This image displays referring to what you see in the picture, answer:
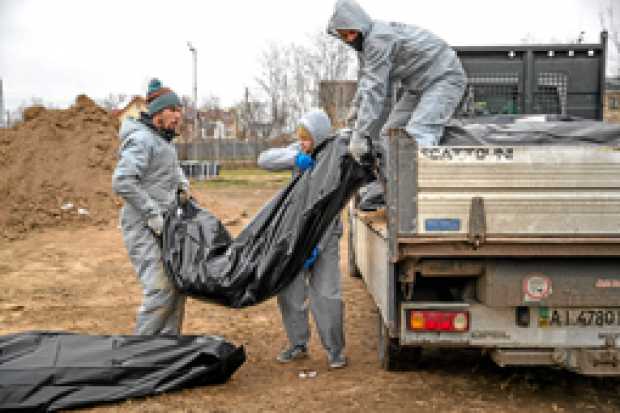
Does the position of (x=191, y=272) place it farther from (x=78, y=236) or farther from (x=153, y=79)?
(x=78, y=236)

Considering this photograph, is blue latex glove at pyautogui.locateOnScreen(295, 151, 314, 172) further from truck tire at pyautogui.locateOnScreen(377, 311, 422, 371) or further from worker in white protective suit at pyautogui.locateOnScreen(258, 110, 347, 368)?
truck tire at pyautogui.locateOnScreen(377, 311, 422, 371)

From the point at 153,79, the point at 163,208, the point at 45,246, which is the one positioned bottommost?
the point at 45,246

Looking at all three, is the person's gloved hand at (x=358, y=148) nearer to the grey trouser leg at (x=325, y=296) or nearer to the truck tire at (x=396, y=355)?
the grey trouser leg at (x=325, y=296)

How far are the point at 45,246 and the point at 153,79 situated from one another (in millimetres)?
7765

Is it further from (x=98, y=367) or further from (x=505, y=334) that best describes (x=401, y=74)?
(x=98, y=367)

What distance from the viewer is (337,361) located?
207 inches

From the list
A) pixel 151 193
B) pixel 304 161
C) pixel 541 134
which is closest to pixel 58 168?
pixel 151 193

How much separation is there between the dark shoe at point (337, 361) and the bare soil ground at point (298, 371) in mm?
56

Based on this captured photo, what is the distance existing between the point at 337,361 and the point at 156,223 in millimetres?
1609

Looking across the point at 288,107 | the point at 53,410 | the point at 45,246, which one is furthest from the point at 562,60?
the point at 288,107

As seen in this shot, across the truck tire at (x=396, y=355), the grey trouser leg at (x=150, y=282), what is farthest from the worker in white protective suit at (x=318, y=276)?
the grey trouser leg at (x=150, y=282)

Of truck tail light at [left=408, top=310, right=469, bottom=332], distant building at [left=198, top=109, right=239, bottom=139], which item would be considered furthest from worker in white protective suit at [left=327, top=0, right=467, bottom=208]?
distant building at [left=198, top=109, right=239, bottom=139]

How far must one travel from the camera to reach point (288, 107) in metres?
46.4

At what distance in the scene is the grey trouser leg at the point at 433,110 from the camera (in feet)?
17.6
